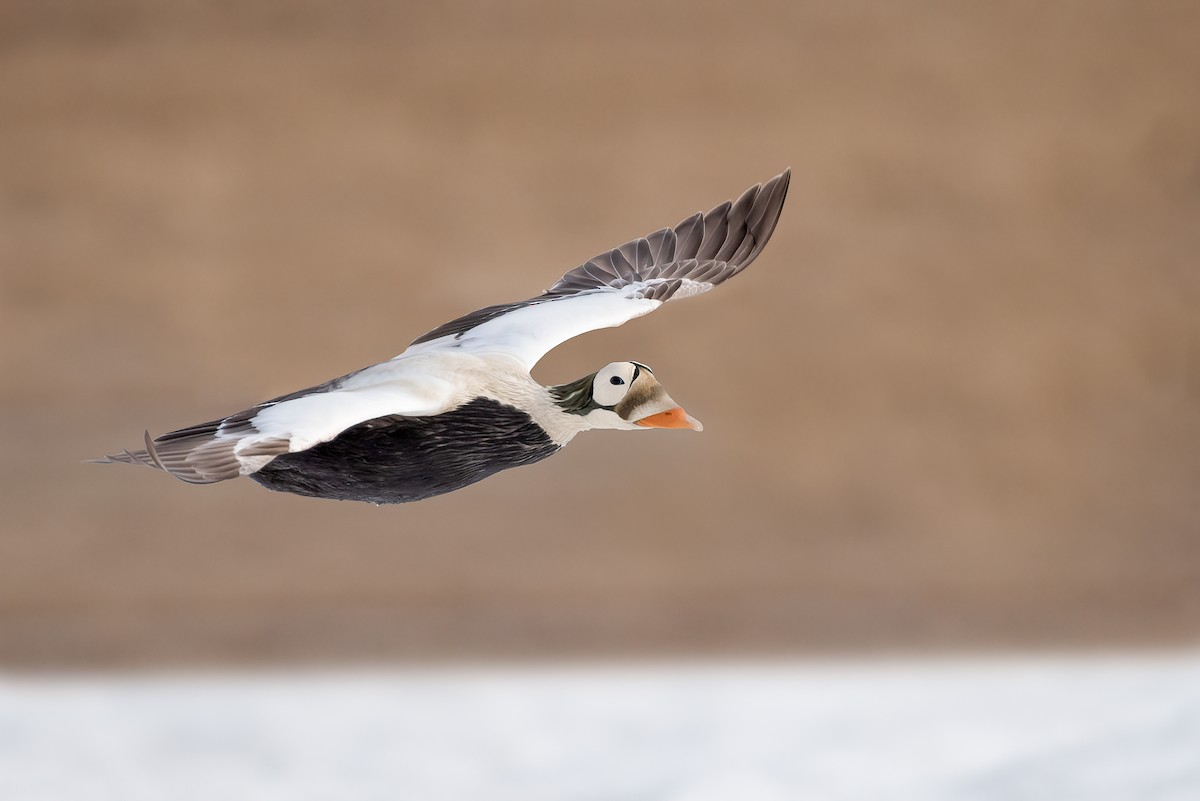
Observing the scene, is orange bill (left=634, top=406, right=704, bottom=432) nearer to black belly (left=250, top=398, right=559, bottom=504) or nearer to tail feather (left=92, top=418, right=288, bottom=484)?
black belly (left=250, top=398, right=559, bottom=504)

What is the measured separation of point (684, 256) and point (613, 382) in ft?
1.33

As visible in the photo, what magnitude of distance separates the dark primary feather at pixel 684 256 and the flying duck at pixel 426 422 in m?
0.08

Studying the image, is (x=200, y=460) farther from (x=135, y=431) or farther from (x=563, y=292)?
(x=135, y=431)

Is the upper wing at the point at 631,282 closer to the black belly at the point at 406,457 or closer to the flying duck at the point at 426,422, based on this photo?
the flying duck at the point at 426,422

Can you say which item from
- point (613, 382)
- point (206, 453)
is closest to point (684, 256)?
point (613, 382)

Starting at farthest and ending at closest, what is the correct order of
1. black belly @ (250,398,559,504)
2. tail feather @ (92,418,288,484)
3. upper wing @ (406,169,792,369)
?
upper wing @ (406,169,792,369) < black belly @ (250,398,559,504) < tail feather @ (92,418,288,484)

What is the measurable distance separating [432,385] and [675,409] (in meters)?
0.18

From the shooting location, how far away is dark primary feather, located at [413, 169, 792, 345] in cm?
121

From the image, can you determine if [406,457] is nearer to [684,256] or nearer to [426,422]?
[426,422]

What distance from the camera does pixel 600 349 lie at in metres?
2.28

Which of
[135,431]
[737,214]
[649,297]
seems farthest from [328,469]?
[135,431]

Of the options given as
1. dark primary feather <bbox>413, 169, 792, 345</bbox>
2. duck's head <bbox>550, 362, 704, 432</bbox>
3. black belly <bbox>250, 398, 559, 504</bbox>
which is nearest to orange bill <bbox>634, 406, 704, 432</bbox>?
duck's head <bbox>550, 362, 704, 432</bbox>

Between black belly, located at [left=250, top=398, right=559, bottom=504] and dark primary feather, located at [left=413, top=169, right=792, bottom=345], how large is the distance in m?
0.22

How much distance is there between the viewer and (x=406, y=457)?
0.95m
